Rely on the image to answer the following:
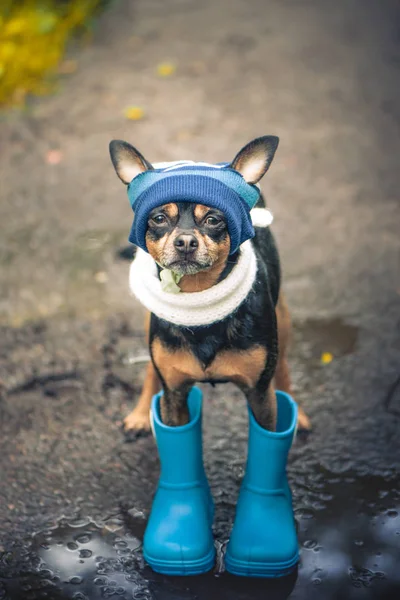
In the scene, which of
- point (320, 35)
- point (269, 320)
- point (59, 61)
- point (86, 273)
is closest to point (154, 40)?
point (59, 61)

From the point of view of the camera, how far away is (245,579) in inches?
109

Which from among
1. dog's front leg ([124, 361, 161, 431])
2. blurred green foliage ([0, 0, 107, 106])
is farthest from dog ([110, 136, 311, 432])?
blurred green foliage ([0, 0, 107, 106])

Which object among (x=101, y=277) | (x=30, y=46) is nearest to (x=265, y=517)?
(x=101, y=277)

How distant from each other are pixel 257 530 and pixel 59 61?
514 centimetres

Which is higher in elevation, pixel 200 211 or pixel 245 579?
pixel 200 211

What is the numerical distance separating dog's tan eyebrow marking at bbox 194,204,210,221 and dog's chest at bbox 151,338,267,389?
1.64 feet

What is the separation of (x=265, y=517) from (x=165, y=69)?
15.8 feet

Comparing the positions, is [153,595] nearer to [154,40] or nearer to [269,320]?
[269,320]

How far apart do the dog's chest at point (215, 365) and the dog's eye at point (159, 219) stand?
463mm

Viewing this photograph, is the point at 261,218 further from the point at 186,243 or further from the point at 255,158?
the point at 186,243

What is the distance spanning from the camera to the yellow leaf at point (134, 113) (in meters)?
5.99

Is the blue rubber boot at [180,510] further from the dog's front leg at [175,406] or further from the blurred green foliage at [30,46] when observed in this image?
the blurred green foliage at [30,46]

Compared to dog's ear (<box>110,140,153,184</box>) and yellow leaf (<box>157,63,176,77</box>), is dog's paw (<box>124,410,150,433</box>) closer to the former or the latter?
dog's ear (<box>110,140,153,184</box>)

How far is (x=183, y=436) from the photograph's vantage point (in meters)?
2.75
